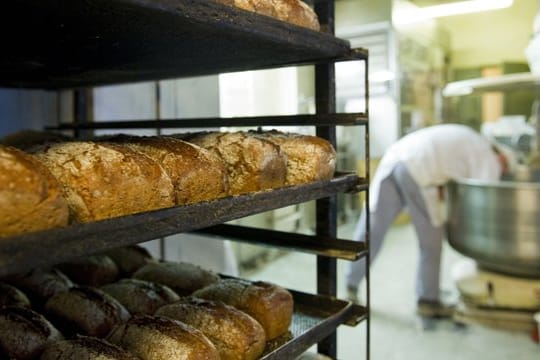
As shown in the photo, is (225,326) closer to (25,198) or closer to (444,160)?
(25,198)

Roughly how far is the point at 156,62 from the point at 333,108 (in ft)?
1.80

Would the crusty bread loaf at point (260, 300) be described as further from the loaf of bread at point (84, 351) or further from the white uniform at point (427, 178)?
the white uniform at point (427, 178)

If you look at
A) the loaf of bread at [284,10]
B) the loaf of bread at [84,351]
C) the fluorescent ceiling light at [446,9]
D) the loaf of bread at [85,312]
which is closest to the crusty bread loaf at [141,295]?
the loaf of bread at [85,312]

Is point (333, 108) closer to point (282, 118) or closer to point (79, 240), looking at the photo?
point (282, 118)

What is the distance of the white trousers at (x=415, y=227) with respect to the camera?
311cm

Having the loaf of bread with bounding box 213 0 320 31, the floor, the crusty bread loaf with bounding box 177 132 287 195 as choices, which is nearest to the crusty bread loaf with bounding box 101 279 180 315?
the crusty bread loaf with bounding box 177 132 287 195

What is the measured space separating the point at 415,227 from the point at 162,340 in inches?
94.6

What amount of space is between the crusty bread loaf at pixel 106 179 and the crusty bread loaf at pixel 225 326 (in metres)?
0.40

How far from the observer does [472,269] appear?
2.97 m

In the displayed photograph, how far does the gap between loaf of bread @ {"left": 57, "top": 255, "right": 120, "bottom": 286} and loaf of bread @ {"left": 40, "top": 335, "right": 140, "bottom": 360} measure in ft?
1.83

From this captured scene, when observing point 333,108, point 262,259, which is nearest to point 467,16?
point 262,259

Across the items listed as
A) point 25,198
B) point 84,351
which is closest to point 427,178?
point 84,351

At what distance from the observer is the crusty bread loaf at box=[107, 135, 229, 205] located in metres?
1.02

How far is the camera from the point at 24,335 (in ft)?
3.67
